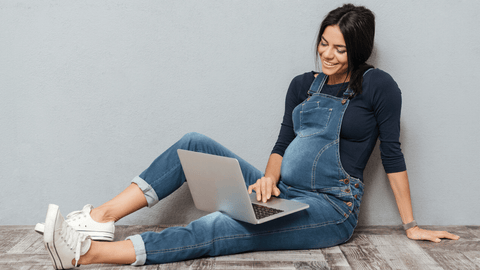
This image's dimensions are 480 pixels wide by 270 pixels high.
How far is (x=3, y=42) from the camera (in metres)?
1.78

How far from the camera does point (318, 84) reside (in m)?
1.64

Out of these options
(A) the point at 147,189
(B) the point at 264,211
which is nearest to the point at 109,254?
(A) the point at 147,189

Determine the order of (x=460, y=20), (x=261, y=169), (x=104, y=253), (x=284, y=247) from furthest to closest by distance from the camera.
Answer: (x=261, y=169) → (x=460, y=20) → (x=284, y=247) → (x=104, y=253)

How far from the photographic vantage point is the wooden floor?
53.3 inches

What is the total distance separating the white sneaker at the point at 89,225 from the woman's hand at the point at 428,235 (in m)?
1.13

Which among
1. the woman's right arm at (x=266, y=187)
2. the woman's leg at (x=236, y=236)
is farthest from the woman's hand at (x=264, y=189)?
the woman's leg at (x=236, y=236)

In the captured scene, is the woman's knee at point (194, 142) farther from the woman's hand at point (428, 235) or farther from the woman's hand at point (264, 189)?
the woman's hand at point (428, 235)

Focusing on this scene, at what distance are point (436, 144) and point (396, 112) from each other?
429 mm

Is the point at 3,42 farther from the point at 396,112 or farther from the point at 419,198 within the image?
the point at 419,198

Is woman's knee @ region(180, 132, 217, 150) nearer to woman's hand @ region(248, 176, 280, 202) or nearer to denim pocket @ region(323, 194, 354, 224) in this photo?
woman's hand @ region(248, 176, 280, 202)

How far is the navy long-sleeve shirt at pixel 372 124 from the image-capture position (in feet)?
4.95

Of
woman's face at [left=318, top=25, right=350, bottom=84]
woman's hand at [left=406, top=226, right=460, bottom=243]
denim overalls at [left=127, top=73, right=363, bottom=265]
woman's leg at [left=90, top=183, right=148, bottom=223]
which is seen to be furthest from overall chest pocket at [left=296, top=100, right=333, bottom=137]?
woman's leg at [left=90, top=183, right=148, bottom=223]

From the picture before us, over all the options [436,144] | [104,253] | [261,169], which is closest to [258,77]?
[261,169]

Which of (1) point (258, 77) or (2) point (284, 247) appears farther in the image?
(1) point (258, 77)
